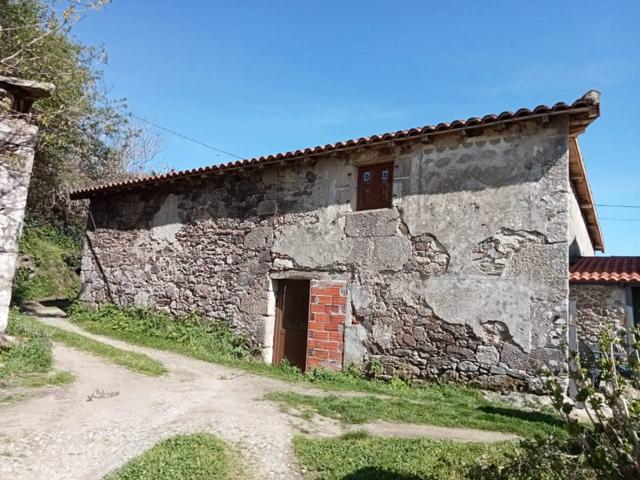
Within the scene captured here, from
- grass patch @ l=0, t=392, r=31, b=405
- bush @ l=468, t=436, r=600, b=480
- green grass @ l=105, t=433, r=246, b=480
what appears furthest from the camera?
grass patch @ l=0, t=392, r=31, b=405

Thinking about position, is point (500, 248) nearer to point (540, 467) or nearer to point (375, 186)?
point (375, 186)

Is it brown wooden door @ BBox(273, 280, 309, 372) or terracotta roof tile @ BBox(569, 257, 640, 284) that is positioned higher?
terracotta roof tile @ BBox(569, 257, 640, 284)

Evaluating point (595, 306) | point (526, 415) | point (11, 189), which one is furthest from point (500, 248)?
point (11, 189)

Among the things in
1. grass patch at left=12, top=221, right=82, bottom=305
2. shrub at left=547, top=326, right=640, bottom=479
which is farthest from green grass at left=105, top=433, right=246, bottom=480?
grass patch at left=12, top=221, right=82, bottom=305

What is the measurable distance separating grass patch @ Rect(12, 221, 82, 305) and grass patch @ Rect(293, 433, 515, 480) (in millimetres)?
11995

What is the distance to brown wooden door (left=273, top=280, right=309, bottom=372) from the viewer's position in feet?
27.9

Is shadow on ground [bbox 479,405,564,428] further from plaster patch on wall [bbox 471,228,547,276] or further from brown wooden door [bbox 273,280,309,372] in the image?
brown wooden door [bbox 273,280,309,372]

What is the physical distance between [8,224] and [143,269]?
196 inches

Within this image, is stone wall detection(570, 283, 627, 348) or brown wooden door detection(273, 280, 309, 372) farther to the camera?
stone wall detection(570, 283, 627, 348)

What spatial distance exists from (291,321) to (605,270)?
611 cm

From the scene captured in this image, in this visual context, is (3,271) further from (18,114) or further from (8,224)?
(18,114)

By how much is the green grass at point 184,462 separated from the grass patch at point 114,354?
9.94 ft

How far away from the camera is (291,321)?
8.68 m

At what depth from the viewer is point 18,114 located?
239 inches
